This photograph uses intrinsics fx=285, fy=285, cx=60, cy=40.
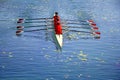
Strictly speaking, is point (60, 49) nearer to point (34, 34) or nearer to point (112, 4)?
point (34, 34)

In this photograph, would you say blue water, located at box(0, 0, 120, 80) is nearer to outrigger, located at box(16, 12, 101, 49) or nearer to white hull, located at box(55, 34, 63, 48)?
white hull, located at box(55, 34, 63, 48)

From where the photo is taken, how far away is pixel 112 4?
200 ft

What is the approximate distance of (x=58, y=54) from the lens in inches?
1215

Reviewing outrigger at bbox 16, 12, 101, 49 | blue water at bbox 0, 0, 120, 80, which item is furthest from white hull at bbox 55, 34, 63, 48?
blue water at bbox 0, 0, 120, 80

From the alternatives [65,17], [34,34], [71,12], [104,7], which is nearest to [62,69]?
[34,34]

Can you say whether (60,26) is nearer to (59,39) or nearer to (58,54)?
(59,39)

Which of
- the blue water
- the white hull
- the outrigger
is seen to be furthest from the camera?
the outrigger

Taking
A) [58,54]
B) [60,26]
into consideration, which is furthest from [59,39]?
[60,26]

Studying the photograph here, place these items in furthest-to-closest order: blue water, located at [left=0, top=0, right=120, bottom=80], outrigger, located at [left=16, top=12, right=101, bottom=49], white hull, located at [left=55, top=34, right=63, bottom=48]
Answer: outrigger, located at [left=16, top=12, right=101, bottom=49] → white hull, located at [left=55, top=34, right=63, bottom=48] → blue water, located at [left=0, top=0, right=120, bottom=80]

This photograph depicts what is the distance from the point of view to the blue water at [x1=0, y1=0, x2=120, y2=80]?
26625mm

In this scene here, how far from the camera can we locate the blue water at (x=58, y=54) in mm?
26625

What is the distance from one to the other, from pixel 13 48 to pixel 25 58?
331 cm

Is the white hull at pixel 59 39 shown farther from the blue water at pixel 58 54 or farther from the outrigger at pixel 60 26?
the blue water at pixel 58 54

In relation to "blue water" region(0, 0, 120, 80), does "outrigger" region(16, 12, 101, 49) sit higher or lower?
higher
